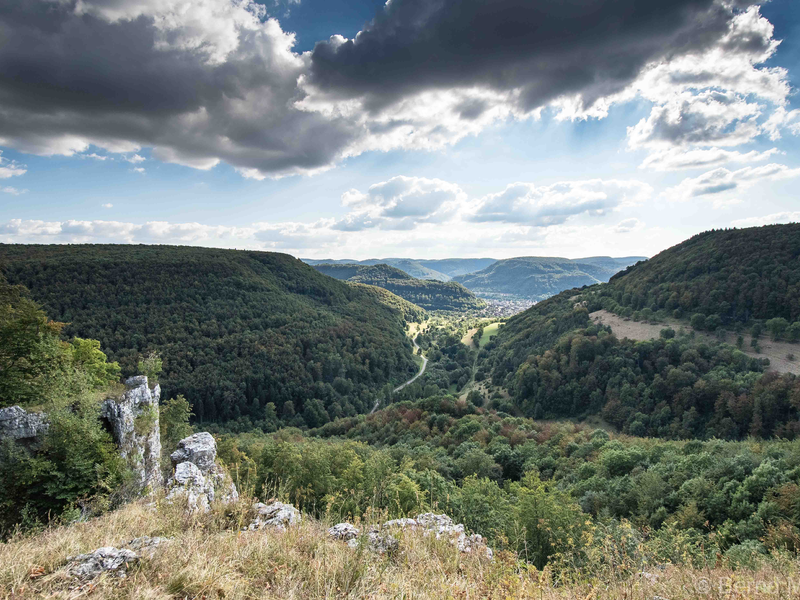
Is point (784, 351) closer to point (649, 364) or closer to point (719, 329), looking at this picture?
point (719, 329)

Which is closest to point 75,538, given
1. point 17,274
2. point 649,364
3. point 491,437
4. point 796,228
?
point 491,437

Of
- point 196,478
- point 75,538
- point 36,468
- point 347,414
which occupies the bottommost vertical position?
point 347,414

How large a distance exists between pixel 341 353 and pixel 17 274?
89798 mm

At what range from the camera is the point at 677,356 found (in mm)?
63750

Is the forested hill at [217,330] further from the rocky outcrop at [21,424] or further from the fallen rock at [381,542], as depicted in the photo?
the fallen rock at [381,542]

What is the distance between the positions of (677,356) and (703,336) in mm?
15694

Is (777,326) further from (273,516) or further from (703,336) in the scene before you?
(273,516)

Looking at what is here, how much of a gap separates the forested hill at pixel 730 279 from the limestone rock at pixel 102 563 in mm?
103749

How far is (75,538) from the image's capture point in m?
5.75

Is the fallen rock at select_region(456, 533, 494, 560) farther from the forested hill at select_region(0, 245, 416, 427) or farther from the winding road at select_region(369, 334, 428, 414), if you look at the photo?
the winding road at select_region(369, 334, 428, 414)

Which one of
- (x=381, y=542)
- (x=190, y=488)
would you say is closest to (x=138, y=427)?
(x=190, y=488)

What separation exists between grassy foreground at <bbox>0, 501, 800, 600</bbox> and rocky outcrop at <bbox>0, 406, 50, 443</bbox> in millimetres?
8608

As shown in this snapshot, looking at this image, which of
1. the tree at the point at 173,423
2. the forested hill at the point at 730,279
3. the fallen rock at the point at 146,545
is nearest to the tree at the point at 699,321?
the forested hill at the point at 730,279

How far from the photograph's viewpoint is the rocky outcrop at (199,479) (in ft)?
26.2
